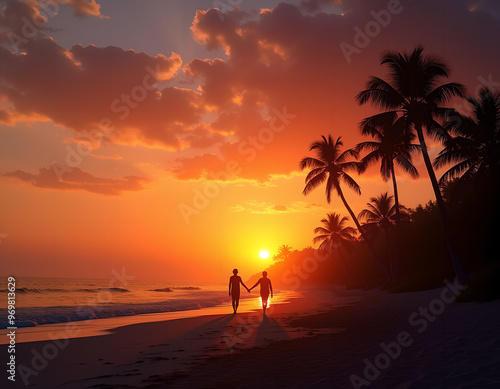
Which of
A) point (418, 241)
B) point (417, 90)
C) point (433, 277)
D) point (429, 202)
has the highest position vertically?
point (417, 90)

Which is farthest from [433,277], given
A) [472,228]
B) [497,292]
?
[497,292]

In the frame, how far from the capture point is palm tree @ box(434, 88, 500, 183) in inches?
848

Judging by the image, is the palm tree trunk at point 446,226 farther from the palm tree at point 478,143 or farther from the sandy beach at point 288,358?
the sandy beach at point 288,358

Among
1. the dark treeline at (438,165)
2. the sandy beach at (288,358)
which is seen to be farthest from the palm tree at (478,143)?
the sandy beach at (288,358)

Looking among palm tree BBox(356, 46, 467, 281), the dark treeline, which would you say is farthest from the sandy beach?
palm tree BBox(356, 46, 467, 281)

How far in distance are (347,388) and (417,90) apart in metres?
19.5

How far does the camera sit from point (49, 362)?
280 inches

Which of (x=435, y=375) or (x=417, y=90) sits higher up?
(x=417, y=90)

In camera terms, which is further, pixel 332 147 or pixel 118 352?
pixel 332 147

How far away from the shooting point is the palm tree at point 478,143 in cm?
2153

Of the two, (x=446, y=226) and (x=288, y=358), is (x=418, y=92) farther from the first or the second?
(x=288, y=358)

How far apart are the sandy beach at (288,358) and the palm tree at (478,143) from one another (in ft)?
45.0

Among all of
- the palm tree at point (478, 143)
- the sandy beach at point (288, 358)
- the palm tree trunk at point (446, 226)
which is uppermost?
the palm tree at point (478, 143)

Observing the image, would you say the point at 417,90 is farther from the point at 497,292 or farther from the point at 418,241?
the point at 418,241
